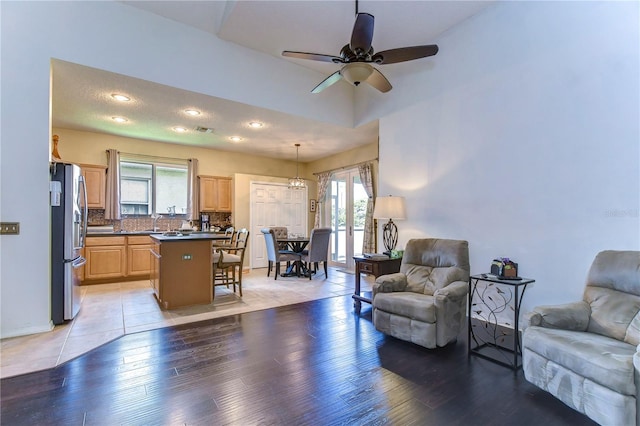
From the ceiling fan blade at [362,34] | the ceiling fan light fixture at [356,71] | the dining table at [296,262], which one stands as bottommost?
the dining table at [296,262]

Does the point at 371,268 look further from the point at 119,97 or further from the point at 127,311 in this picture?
the point at 119,97

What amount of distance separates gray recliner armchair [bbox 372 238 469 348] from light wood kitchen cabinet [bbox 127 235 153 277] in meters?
4.62

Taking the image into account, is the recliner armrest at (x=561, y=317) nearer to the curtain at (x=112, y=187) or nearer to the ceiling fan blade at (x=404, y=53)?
the ceiling fan blade at (x=404, y=53)

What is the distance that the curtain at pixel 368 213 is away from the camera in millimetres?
6105

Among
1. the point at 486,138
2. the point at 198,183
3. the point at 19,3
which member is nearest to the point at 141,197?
the point at 198,183

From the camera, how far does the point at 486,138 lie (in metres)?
3.53

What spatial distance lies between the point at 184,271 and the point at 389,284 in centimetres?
266

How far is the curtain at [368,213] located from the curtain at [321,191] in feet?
4.80

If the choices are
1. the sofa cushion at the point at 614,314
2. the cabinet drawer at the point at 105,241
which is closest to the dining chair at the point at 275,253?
the cabinet drawer at the point at 105,241

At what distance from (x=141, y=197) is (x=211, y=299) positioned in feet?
11.3

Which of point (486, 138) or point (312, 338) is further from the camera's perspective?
point (486, 138)

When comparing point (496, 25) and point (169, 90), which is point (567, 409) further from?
point (169, 90)

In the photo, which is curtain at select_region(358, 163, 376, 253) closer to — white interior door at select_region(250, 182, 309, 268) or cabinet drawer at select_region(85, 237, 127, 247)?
white interior door at select_region(250, 182, 309, 268)

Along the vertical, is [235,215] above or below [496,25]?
below
